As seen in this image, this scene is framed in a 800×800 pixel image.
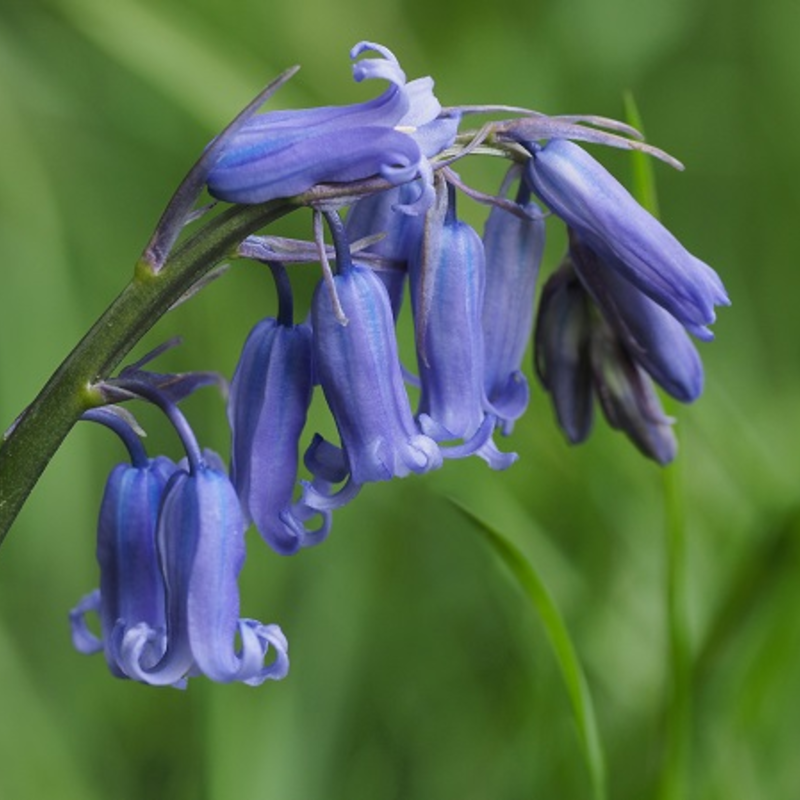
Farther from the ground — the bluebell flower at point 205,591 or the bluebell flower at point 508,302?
the bluebell flower at point 508,302

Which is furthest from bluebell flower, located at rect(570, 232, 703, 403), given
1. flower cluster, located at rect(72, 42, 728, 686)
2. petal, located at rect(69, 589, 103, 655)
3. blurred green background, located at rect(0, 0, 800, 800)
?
petal, located at rect(69, 589, 103, 655)

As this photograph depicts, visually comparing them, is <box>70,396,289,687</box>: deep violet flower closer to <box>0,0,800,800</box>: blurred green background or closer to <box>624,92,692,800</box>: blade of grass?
<box>0,0,800,800</box>: blurred green background

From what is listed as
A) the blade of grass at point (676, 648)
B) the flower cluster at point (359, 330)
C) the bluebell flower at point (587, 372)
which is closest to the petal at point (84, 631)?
the flower cluster at point (359, 330)

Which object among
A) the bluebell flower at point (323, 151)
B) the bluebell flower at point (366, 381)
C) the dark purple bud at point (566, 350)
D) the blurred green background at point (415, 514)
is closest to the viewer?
the bluebell flower at point (323, 151)

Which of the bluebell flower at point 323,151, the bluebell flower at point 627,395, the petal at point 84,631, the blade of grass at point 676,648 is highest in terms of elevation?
the bluebell flower at point 323,151

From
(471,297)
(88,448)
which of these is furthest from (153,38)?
(471,297)

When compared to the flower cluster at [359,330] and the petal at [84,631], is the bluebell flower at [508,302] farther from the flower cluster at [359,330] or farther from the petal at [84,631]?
the petal at [84,631]

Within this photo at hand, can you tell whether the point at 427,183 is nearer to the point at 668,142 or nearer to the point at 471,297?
the point at 471,297
